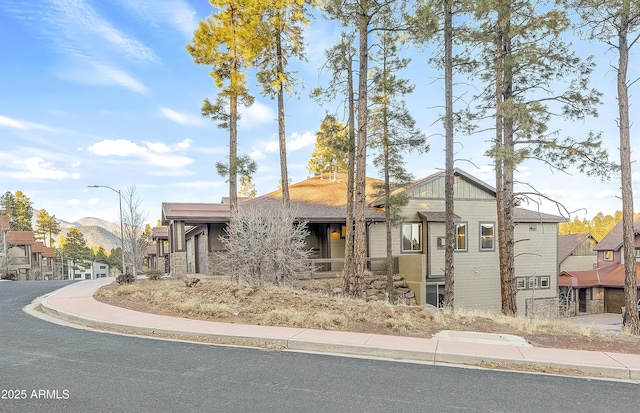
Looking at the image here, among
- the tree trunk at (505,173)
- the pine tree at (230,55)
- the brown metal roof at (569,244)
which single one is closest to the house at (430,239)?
the pine tree at (230,55)

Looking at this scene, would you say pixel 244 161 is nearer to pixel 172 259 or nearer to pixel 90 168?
pixel 172 259

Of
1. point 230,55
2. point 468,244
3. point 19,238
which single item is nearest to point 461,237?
point 468,244

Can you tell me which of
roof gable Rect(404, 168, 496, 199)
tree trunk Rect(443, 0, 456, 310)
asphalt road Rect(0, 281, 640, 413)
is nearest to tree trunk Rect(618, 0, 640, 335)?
tree trunk Rect(443, 0, 456, 310)

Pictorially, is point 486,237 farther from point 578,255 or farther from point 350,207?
point 578,255

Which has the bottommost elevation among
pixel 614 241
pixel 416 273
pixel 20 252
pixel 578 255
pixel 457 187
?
pixel 578 255

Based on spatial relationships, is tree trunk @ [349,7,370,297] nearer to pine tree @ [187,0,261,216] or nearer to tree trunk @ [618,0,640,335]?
pine tree @ [187,0,261,216]

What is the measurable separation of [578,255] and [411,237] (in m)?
27.7

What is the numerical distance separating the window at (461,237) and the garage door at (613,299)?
18.0 metres

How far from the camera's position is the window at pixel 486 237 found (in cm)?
2255

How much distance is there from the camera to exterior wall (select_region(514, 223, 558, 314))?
918 inches

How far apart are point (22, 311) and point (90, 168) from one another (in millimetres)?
25310

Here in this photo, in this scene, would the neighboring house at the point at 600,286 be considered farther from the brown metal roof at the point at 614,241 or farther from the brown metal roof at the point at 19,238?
the brown metal roof at the point at 19,238

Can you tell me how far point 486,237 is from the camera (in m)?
22.7

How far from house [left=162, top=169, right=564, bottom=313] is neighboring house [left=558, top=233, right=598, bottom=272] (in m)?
17.3
